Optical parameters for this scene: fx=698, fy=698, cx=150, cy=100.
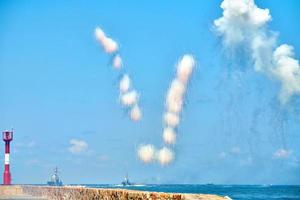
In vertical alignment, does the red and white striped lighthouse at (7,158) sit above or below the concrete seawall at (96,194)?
above

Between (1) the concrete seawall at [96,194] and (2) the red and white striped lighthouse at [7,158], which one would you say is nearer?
(1) the concrete seawall at [96,194]

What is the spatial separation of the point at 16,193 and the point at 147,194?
196 feet

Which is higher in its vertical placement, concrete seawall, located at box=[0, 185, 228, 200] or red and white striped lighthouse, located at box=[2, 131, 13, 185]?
red and white striped lighthouse, located at box=[2, 131, 13, 185]

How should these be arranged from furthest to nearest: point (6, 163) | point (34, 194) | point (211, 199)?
point (6, 163)
point (34, 194)
point (211, 199)

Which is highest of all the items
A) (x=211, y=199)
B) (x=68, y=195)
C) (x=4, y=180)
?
(x=4, y=180)

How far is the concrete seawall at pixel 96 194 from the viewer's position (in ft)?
113

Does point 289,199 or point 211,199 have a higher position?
point 289,199

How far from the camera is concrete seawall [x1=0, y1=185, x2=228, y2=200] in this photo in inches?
1357

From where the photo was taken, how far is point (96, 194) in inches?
2080

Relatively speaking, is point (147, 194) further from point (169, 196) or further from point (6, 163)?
point (6, 163)

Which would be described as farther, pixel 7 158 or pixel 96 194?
pixel 7 158

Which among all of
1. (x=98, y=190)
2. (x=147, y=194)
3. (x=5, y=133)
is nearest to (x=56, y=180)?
(x=5, y=133)

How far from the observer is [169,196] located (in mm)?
35500

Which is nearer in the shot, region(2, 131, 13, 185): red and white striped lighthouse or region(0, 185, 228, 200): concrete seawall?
region(0, 185, 228, 200): concrete seawall
